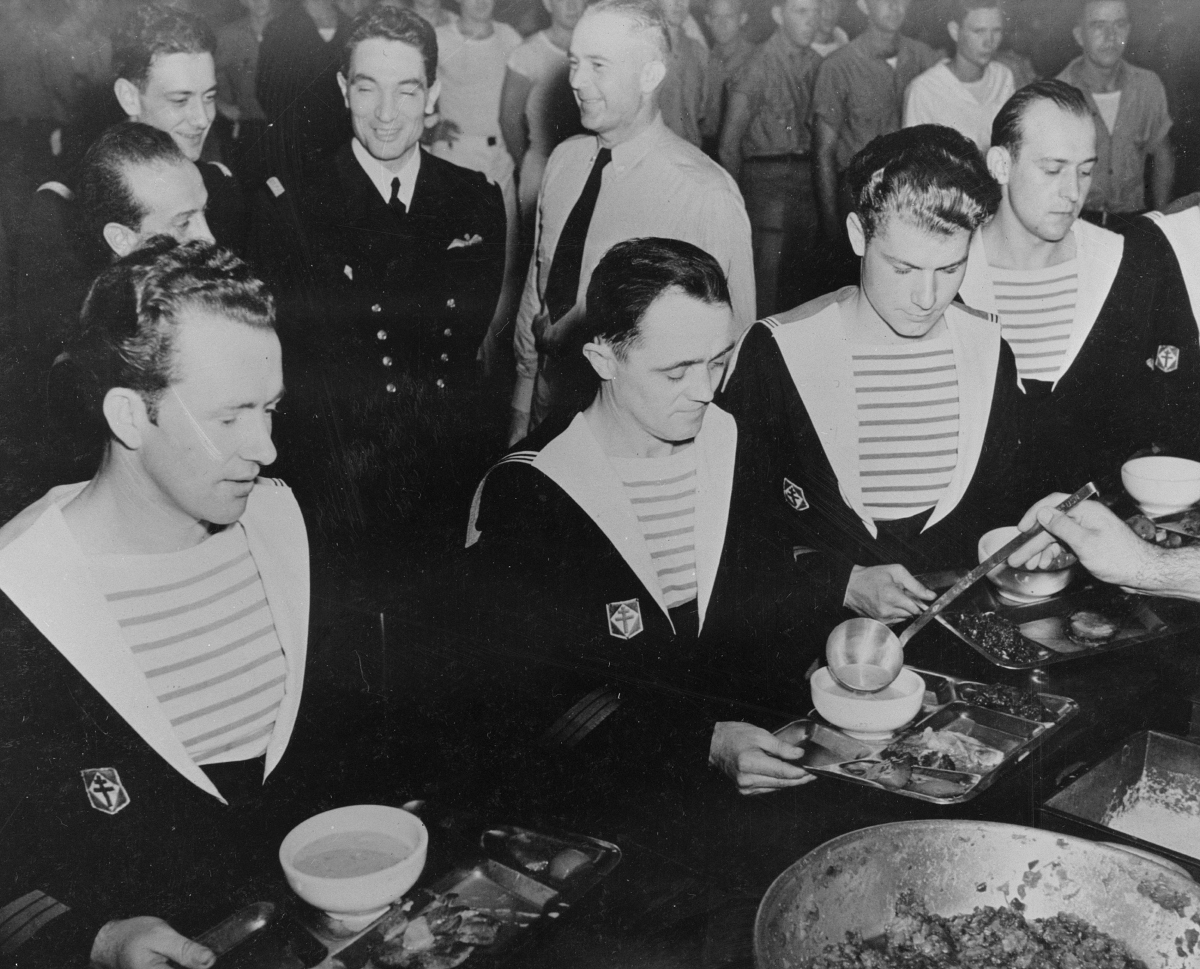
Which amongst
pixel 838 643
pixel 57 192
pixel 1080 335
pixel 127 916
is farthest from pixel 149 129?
pixel 1080 335

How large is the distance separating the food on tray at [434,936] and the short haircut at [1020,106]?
2236 millimetres

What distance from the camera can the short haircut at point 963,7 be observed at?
2.86m

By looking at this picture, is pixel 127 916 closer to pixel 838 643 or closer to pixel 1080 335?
pixel 838 643

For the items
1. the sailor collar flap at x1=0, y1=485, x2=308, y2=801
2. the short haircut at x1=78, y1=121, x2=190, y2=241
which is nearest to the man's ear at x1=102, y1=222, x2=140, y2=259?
the short haircut at x1=78, y1=121, x2=190, y2=241

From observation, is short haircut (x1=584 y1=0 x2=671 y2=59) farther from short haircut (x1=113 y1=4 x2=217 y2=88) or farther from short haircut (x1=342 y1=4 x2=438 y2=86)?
short haircut (x1=113 y1=4 x2=217 y2=88)

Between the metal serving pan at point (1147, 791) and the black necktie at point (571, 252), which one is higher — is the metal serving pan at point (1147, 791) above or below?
below

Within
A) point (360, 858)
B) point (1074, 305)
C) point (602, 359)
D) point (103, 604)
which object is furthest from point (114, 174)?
point (1074, 305)

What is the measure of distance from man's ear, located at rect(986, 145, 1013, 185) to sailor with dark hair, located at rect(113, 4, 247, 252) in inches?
75.3

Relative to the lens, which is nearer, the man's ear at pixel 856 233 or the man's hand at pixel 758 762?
the man's hand at pixel 758 762

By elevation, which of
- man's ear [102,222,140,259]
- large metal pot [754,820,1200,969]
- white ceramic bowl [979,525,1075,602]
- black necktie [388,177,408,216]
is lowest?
large metal pot [754,820,1200,969]

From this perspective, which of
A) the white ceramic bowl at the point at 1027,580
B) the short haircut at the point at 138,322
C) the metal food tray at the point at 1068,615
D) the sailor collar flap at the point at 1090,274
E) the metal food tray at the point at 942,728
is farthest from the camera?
the sailor collar flap at the point at 1090,274

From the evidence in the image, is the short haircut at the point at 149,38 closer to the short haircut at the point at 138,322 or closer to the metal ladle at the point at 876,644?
the short haircut at the point at 138,322

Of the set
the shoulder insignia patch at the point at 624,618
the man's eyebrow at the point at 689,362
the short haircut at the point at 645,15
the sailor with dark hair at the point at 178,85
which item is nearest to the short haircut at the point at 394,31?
the sailor with dark hair at the point at 178,85

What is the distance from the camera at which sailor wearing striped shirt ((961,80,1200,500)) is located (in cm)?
303
